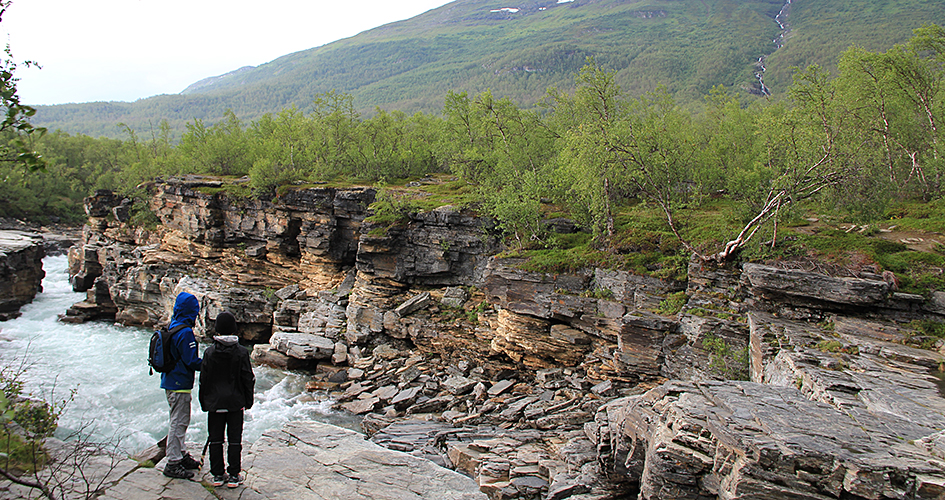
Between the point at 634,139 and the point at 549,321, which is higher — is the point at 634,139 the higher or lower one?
the higher one

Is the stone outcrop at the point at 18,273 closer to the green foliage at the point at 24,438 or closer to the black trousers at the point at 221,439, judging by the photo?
the green foliage at the point at 24,438

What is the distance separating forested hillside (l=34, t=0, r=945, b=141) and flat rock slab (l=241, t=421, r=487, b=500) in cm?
6108

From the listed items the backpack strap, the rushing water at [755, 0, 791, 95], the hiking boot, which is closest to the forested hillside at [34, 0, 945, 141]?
the rushing water at [755, 0, 791, 95]

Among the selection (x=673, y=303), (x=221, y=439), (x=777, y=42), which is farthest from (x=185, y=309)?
(x=777, y=42)

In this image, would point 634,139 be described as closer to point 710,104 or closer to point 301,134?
point 710,104

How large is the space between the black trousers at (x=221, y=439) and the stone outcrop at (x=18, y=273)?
40.2 metres

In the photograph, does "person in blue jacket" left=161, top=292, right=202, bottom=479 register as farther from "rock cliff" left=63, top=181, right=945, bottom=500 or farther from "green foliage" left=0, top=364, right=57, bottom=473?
"rock cliff" left=63, top=181, right=945, bottom=500

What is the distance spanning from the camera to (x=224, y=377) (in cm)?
723

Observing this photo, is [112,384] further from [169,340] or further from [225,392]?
[225,392]

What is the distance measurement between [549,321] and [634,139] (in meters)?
8.68

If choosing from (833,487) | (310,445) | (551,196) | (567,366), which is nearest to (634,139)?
(551,196)

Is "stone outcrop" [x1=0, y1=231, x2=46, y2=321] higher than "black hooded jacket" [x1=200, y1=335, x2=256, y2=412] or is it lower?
lower

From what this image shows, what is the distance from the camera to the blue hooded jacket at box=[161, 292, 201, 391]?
7.17 metres

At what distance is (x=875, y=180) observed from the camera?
626 inches
